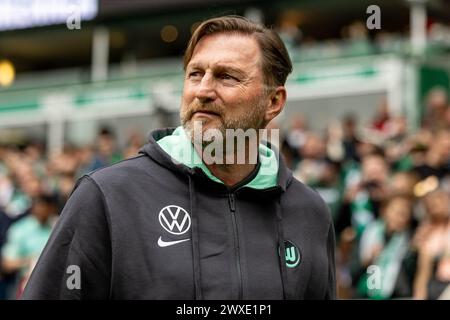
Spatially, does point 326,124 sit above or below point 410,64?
below

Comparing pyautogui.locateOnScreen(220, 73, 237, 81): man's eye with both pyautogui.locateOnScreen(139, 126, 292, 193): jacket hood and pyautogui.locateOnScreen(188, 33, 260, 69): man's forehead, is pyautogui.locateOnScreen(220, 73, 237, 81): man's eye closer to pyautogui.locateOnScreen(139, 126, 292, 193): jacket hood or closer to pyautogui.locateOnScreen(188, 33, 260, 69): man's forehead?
pyautogui.locateOnScreen(188, 33, 260, 69): man's forehead

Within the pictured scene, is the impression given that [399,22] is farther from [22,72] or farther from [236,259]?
[236,259]

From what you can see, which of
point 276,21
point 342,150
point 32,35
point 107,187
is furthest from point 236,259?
point 32,35

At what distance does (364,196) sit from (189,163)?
6.44m

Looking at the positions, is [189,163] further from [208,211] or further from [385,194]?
[385,194]

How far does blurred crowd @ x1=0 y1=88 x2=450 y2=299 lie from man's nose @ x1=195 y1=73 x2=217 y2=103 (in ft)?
10.0

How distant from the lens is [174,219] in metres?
3.57

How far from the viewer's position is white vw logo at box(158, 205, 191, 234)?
354cm

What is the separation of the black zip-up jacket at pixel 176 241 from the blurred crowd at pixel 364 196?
2734 mm

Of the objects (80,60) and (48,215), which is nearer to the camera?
(48,215)

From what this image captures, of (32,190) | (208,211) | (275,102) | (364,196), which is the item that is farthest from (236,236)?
(32,190)

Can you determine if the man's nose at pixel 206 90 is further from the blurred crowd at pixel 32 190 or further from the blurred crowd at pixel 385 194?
the blurred crowd at pixel 32 190

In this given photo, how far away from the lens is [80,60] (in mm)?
22750

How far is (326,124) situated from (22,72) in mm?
11603
